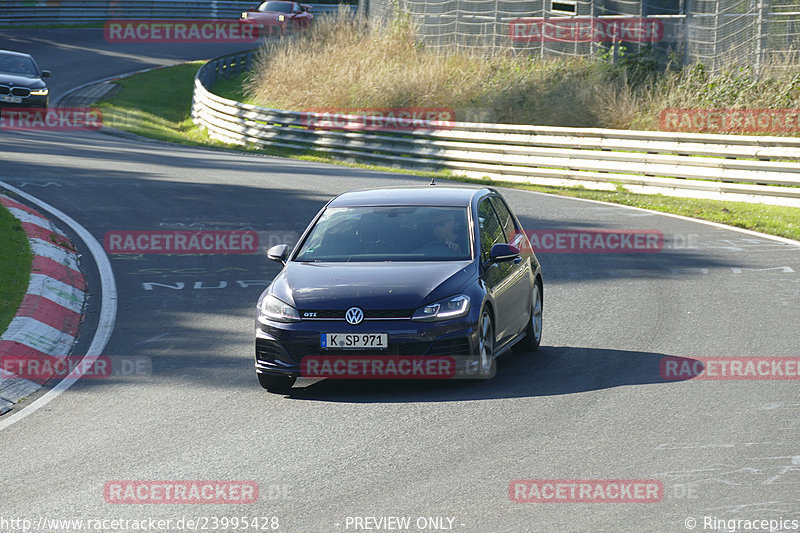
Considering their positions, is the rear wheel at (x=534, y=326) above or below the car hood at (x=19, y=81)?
above

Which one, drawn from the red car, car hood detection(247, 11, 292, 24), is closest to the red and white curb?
the red car

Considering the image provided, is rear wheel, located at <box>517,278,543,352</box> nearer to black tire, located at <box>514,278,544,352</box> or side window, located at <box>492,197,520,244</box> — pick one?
black tire, located at <box>514,278,544,352</box>

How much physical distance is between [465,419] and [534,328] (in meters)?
2.60

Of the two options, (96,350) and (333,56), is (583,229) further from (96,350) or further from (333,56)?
(333,56)

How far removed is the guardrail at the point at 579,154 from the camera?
2089cm

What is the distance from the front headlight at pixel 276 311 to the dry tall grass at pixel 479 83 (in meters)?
19.5

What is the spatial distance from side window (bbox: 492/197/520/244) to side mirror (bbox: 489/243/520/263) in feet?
3.55

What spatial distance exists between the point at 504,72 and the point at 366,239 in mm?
24738

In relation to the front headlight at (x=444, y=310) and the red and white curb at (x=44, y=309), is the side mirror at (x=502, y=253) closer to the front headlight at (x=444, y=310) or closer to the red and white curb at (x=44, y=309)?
the front headlight at (x=444, y=310)

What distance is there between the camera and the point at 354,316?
8.65 meters

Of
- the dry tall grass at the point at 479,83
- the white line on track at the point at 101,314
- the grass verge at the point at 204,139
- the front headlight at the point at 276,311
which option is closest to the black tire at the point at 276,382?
the front headlight at the point at 276,311

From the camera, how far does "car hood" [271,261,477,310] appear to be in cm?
871

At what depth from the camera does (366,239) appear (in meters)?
9.77

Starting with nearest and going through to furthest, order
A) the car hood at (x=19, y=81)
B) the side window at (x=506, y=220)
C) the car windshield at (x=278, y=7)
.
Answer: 1. the side window at (x=506, y=220)
2. the car hood at (x=19, y=81)
3. the car windshield at (x=278, y=7)
